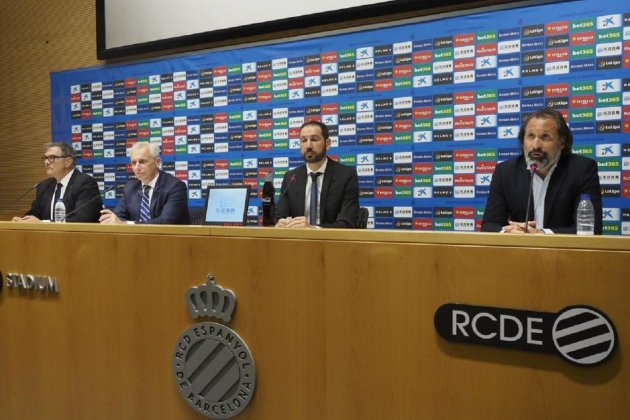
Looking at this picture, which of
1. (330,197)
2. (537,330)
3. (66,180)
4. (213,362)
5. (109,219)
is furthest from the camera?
(66,180)

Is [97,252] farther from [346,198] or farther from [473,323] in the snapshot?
[346,198]

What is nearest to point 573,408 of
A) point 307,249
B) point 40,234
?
point 307,249

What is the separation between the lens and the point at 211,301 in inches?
55.3

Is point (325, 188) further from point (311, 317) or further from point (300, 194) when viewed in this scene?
point (311, 317)

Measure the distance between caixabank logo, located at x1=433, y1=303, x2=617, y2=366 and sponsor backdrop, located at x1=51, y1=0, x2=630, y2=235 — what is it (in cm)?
211

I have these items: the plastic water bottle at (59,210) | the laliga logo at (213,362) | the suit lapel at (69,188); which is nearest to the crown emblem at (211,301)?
the laliga logo at (213,362)

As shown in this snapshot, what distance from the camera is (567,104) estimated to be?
289 centimetres

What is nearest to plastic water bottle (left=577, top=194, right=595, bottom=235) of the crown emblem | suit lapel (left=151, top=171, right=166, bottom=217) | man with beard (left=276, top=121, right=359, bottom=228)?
man with beard (left=276, top=121, right=359, bottom=228)

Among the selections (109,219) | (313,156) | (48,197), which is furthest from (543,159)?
(48,197)

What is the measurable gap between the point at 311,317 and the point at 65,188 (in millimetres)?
2675

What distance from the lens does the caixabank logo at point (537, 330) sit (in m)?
0.98

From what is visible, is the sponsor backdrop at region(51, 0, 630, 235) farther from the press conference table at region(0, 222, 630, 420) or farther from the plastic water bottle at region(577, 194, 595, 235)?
the press conference table at region(0, 222, 630, 420)

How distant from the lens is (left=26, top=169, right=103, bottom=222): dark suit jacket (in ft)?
10.5

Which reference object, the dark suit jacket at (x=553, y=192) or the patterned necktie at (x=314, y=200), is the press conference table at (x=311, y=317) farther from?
the patterned necktie at (x=314, y=200)
